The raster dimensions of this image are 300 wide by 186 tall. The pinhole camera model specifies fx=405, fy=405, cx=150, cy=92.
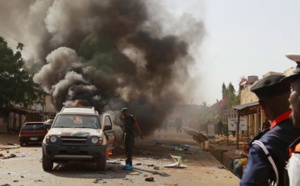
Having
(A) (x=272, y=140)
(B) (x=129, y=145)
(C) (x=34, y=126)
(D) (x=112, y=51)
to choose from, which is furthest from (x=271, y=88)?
(D) (x=112, y=51)

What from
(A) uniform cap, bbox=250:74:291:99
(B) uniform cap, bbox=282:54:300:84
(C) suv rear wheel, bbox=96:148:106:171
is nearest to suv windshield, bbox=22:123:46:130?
(C) suv rear wheel, bbox=96:148:106:171

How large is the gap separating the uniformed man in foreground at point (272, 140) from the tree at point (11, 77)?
1365 inches

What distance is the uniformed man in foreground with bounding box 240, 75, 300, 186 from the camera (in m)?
2.09

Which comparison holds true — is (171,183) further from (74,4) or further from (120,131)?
(74,4)

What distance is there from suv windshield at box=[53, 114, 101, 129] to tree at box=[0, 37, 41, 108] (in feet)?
79.5

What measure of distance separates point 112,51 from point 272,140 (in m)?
32.8

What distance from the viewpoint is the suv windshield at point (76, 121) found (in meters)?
12.0

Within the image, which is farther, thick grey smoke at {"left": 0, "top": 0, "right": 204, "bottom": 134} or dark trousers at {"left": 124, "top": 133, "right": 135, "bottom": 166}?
thick grey smoke at {"left": 0, "top": 0, "right": 204, "bottom": 134}

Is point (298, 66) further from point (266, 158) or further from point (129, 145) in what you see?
point (129, 145)

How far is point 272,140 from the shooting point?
2174 millimetres

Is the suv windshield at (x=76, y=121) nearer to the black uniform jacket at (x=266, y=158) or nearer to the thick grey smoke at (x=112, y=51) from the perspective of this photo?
the black uniform jacket at (x=266, y=158)

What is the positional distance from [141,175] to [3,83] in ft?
89.9

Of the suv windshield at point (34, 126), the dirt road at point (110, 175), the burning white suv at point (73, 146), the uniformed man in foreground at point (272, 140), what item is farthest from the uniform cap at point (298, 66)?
the suv windshield at point (34, 126)

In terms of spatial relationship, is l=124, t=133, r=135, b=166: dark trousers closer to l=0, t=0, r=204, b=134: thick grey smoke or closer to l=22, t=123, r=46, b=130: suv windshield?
l=22, t=123, r=46, b=130: suv windshield
